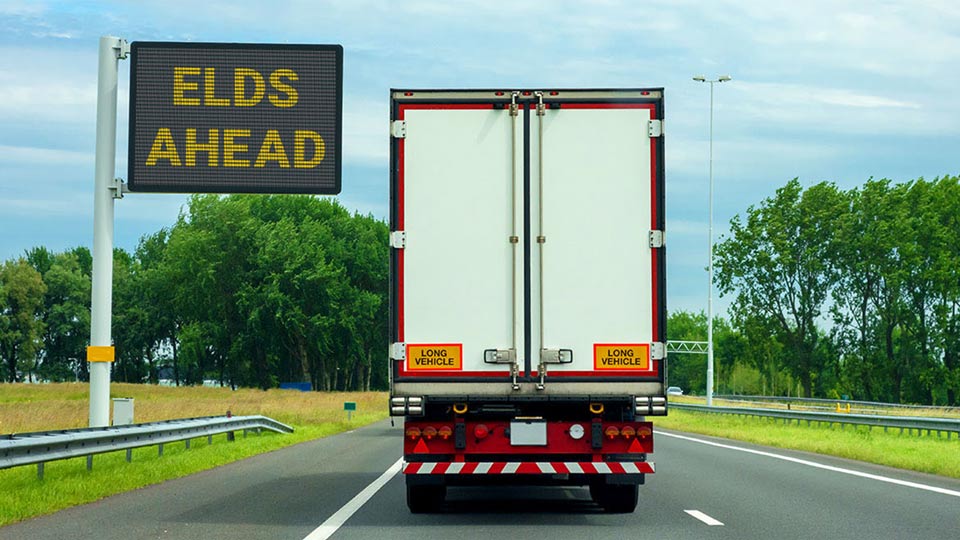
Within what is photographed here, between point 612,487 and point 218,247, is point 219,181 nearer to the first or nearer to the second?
point 612,487

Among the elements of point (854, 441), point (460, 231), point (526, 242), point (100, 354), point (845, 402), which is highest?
point (460, 231)

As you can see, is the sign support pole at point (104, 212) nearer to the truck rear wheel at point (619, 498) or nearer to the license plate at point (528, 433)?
the license plate at point (528, 433)

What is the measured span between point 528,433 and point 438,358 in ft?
3.69

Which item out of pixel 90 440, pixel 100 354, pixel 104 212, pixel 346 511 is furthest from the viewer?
pixel 100 354

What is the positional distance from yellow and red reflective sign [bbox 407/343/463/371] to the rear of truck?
12mm

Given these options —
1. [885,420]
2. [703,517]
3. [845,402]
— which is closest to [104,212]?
[703,517]

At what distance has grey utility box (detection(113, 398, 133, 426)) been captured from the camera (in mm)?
18875

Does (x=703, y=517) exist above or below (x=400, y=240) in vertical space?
below

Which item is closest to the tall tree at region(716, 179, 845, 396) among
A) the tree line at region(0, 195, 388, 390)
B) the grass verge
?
the tree line at region(0, 195, 388, 390)

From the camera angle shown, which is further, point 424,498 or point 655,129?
point 424,498

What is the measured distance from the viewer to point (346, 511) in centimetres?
1216

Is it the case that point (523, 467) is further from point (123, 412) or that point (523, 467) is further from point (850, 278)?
point (850, 278)

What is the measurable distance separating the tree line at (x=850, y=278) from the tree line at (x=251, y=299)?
27.4 metres

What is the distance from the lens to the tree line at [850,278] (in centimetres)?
7969
